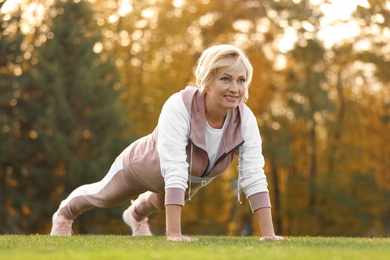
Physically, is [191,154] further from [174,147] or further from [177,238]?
[177,238]

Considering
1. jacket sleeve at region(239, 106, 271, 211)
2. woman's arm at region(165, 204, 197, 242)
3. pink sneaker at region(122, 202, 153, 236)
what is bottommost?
pink sneaker at region(122, 202, 153, 236)

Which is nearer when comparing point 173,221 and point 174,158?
point 173,221

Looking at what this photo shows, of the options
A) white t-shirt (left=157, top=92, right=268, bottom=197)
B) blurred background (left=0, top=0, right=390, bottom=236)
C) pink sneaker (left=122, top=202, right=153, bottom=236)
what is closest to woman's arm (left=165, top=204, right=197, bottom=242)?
white t-shirt (left=157, top=92, right=268, bottom=197)

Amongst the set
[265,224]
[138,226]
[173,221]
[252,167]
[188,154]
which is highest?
[188,154]

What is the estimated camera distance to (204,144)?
739 cm

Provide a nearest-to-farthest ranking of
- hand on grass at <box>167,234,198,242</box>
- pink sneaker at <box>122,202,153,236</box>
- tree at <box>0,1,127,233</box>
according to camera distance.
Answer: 1. hand on grass at <box>167,234,198,242</box>
2. pink sneaker at <box>122,202,153,236</box>
3. tree at <box>0,1,127,233</box>

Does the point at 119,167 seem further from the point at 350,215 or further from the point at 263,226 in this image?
the point at 350,215

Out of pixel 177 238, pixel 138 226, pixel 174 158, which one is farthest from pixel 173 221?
pixel 138 226

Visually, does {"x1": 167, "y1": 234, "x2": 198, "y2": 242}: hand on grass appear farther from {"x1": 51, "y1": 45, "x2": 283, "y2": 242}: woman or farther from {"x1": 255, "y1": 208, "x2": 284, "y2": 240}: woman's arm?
{"x1": 255, "y1": 208, "x2": 284, "y2": 240}: woman's arm

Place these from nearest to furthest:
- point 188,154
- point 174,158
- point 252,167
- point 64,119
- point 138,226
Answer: point 174,158 < point 252,167 < point 188,154 < point 138,226 < point 64,119

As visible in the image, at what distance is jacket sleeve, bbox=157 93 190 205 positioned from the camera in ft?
22.7

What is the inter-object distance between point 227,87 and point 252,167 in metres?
0.85

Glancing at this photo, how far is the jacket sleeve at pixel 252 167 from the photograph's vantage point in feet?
23.7

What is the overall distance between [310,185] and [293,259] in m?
31.8
